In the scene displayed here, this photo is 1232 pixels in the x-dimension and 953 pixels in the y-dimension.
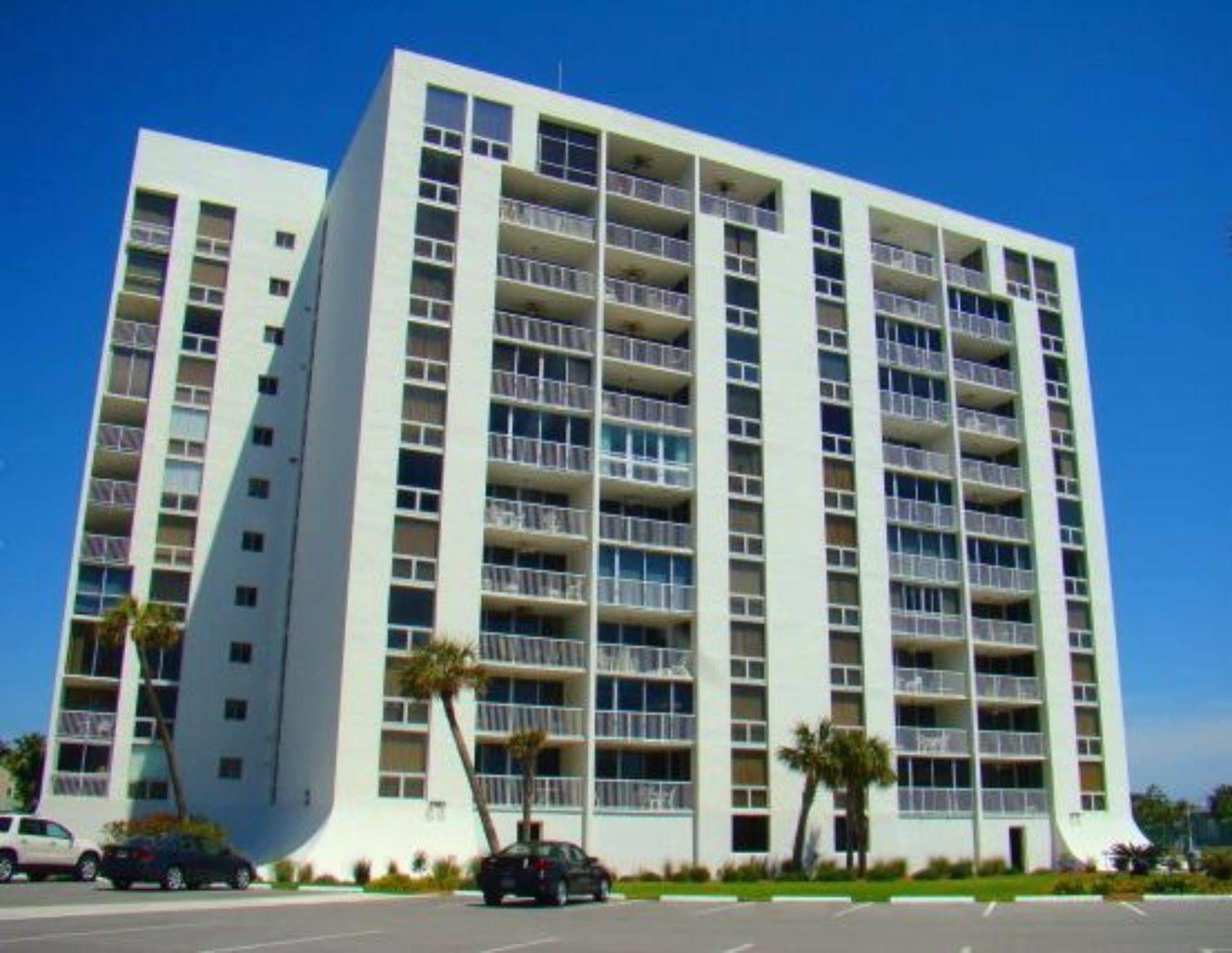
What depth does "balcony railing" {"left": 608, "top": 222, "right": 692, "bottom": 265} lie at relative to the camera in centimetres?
4984

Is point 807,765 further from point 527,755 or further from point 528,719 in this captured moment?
point 527,755

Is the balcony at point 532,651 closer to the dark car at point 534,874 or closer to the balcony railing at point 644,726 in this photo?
the balcony railing at point 644,726

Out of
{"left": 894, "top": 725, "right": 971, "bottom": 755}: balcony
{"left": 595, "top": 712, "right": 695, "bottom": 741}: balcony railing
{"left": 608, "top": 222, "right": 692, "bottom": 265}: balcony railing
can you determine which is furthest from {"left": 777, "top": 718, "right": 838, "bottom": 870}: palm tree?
{"left": 608, "top": 222, "right": 692, "bottom": 265}: balcony railing

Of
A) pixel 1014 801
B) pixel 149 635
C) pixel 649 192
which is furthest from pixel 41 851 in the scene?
pixel 1014 801

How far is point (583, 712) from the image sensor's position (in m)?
43.2

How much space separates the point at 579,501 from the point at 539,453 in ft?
9.19

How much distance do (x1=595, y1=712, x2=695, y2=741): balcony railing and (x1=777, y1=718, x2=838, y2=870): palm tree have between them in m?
3.99

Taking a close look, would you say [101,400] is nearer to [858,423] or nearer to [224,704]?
[224,704]

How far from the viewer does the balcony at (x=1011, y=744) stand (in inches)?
2021

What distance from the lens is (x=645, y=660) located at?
45.0 metres

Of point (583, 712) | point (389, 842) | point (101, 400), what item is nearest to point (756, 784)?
point (583, 712)

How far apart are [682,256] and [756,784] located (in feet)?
75.1

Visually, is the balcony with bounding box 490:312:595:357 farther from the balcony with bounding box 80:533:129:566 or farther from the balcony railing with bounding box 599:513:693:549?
the balcony with bounding box 80:533:129:566

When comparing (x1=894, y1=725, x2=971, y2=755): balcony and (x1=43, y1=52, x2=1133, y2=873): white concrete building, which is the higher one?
(x1=43, y1=52, x2=1133, y2=873): white concrete building
